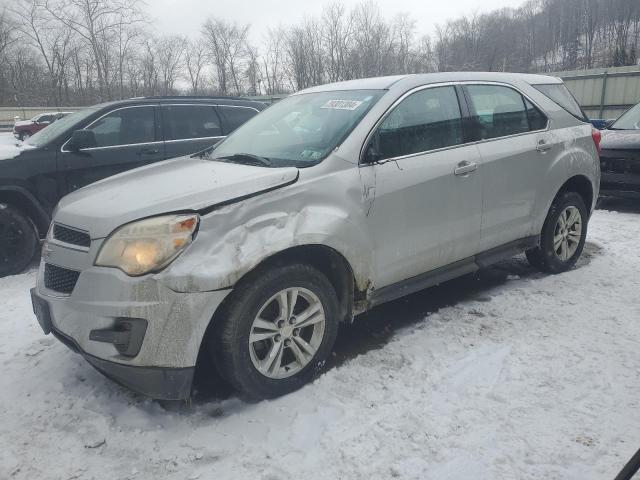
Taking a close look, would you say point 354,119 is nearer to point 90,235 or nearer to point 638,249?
point 90,235

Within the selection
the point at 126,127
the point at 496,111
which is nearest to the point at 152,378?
the point at 496,111

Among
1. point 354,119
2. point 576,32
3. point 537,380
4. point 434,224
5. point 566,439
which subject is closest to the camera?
point 566,439

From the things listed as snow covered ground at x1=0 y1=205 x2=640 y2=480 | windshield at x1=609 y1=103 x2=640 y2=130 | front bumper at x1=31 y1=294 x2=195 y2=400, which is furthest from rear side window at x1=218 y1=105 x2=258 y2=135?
windshield at x1=609 y1=103 x2=640 y2=130

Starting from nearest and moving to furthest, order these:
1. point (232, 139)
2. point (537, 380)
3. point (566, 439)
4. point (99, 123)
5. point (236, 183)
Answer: point (566, 439) → point (236, 183) → point (537, 380) → point (232, 139) → point (99, 123)

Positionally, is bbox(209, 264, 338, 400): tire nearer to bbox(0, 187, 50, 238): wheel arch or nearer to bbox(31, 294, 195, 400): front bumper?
bbox(31, 294, 195, 400): front bumper

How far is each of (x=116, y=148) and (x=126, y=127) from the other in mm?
320

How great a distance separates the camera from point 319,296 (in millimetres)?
2936

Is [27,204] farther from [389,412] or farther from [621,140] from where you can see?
[621,140]

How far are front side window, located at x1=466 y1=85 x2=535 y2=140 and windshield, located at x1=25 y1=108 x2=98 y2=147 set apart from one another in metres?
4.35

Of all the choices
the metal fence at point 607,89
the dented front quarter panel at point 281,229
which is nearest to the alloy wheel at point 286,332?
the dented front quarter panel at point 281,229

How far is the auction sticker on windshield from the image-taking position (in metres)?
3.37

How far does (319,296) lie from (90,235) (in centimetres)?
128

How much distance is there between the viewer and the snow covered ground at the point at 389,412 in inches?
91.7

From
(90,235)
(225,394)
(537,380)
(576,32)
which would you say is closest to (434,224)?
(537,380)
